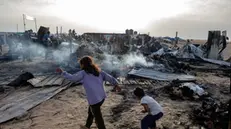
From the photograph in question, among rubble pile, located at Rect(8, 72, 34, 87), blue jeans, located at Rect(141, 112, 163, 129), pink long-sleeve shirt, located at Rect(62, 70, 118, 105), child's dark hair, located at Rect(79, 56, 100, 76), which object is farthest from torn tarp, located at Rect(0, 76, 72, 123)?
blue jeans, located at Rect(141, 112, 163, 129)

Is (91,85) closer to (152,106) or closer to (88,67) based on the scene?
(88,67)

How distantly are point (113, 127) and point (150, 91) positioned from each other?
380 centimetres

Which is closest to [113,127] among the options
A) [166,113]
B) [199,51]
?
[166,113]

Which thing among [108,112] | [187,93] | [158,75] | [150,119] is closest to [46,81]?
[108,112]

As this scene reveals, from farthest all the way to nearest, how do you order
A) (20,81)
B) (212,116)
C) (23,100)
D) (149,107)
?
(20,81)
(23,100)
(212,116)
(149,107)

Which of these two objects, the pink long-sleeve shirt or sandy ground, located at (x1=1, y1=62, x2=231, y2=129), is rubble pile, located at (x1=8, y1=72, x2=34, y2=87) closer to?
sandy ground, located at (x1=1, y1=62, x2=231, y2=129)

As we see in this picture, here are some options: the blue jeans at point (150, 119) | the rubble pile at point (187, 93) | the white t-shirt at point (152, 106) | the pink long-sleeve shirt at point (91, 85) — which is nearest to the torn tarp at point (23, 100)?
the pink long-sleeve shirt at point (91, 85)

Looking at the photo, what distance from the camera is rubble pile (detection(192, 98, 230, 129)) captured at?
5.23 m

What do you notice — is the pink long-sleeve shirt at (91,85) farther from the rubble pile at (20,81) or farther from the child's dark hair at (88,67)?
the rubble pile at (20,81)

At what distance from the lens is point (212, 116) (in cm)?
561

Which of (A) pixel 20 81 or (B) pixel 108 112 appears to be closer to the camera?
(B) pixel 108 112

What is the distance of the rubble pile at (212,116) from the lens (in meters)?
5.23

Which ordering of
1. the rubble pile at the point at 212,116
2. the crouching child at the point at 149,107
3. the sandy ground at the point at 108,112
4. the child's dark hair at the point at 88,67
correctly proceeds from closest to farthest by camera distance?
the crouching child at the point at 149,107
the child's dark hair at the point at 88,67
the rubble pile at the point at 212,116
the sandy ground at the point at 108,112

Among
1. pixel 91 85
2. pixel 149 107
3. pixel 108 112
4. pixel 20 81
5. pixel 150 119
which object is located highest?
pixel 91 85
